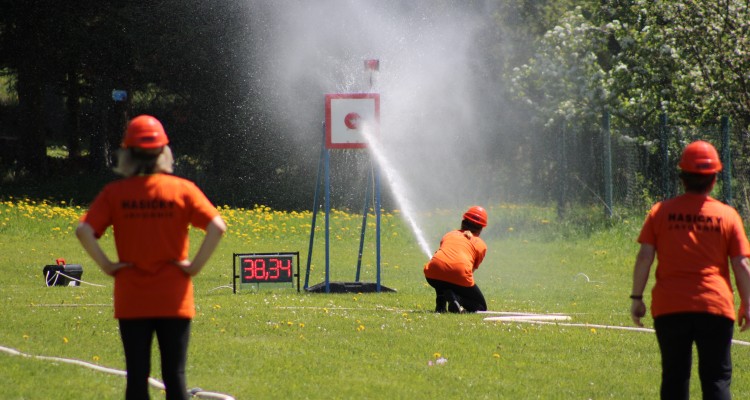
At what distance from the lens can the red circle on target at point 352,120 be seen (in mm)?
14773

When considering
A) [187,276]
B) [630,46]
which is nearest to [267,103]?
[630,46]

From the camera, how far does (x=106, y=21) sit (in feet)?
107

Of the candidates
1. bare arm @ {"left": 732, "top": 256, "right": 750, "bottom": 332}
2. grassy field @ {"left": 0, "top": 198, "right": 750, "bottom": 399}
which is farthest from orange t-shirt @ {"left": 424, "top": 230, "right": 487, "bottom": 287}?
bare arm @ {"left": 732, "top": 256, "right": 750, "bottom": 332}

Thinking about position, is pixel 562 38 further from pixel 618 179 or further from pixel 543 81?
pixel 618 179

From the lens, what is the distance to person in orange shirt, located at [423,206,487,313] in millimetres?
12070

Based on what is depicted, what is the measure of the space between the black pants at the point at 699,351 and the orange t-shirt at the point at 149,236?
261cm

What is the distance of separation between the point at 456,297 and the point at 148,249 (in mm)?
7083

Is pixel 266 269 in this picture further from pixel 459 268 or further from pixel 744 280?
pixel 744 280

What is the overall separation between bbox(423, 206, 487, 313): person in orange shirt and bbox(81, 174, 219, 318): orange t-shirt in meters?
6.60

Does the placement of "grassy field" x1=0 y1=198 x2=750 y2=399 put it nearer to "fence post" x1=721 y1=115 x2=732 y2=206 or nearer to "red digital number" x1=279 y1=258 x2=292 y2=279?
"red digital number" x1=279 y1=258 x2=292 y2=279

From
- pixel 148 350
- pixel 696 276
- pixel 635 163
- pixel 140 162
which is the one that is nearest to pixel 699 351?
pixel 696 276

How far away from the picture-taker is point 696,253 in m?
6.06

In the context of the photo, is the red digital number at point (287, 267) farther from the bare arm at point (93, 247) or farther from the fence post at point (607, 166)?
the fence post at point (607, 166)

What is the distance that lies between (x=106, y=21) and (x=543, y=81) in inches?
514
